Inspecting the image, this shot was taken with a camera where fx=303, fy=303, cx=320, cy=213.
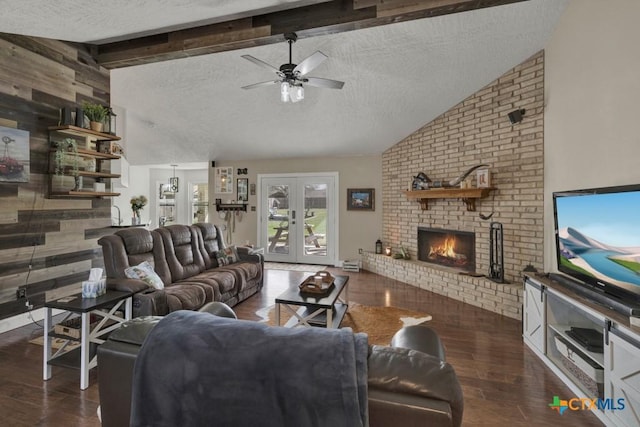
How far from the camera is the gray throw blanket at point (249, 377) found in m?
0.82

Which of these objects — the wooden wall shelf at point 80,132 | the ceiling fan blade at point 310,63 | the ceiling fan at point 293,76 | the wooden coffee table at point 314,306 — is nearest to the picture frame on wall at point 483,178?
the wooden coffee table at point 314,306

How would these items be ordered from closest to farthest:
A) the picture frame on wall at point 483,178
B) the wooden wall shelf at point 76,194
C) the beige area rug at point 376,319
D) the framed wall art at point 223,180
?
the beige area rug at point 376,319, the wooden wall shelf at point 76,194, the picture frame on wall at point 483,178, the framed wall art at point 223,180

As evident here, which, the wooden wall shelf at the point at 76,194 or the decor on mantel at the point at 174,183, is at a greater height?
the decor on mantel at the point at 174,183

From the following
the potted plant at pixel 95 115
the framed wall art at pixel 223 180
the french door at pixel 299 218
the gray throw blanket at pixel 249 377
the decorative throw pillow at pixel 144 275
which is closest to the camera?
the gray throw blanket at pixel 249 377

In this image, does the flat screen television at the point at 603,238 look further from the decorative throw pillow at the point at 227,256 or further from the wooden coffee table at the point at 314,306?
the decorative throw pillow at the point at 227,256

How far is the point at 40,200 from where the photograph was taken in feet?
10.6

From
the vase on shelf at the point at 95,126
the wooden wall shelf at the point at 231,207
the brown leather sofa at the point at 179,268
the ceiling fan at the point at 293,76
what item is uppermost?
the ceiling fan at the point at 293,76

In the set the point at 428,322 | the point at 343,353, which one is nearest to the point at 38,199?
the point at 343,353

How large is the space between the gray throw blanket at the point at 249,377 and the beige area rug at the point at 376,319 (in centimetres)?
219

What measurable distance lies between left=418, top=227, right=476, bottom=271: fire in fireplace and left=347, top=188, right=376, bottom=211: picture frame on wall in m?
1.32

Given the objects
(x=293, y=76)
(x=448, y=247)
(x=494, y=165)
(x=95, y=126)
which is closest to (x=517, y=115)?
(x=494, y=165)

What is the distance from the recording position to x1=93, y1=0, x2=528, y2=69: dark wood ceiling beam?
263 centimetres

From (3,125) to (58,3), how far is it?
4.42 feet

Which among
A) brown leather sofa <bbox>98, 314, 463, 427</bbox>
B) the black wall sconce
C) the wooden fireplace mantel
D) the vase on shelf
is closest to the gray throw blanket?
brown leather sofa <bbox>98, 314, 463, 427</bbox>
